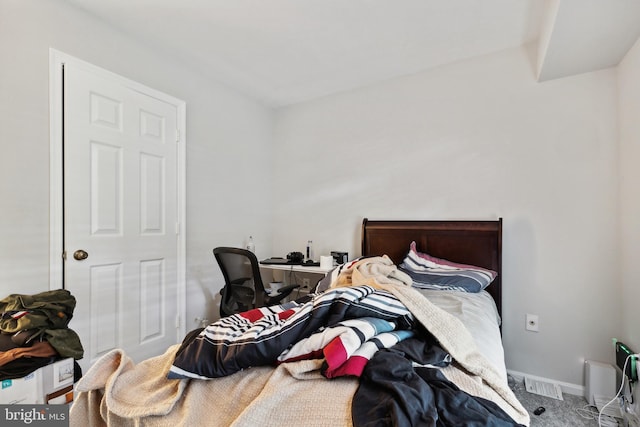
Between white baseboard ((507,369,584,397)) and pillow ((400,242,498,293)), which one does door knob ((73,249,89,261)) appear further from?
white baseboard ((507,369,584,397))

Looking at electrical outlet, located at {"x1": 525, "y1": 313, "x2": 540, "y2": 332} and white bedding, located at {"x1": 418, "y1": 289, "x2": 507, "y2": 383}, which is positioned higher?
white bedding, located at {"x1": 418, "y1": 289, "x2": 507, "y2": 383}

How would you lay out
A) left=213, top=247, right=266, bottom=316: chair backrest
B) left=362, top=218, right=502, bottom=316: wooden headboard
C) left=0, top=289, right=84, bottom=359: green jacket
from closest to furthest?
left=0, top=289, right=84, bottom=359: green jacket
left=213, top=247, right=266, bottom=316: chair backrest
left=362, top=218, right=502, bottom=316: wooden headboard

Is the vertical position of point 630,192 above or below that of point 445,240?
above

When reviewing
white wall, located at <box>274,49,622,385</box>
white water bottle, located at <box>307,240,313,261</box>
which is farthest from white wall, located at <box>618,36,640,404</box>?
white water bottle, located at <box>307,240,313,261</box>

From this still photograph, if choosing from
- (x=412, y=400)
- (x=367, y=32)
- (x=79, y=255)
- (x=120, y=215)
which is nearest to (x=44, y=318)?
(x=79, y=255)

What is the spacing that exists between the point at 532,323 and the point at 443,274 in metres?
0.81

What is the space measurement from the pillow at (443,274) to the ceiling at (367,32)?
4.94 ft

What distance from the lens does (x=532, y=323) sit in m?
2.26

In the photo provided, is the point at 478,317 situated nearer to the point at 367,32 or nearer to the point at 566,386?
the point at 566,386

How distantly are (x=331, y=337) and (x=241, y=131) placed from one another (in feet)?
8.96

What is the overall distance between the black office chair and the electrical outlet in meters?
1.84

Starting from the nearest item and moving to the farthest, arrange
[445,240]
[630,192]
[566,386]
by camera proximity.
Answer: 1. [630,192]
2. [566,386]
3. [445,240]

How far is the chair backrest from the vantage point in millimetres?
2195

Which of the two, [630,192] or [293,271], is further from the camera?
[293,271]
